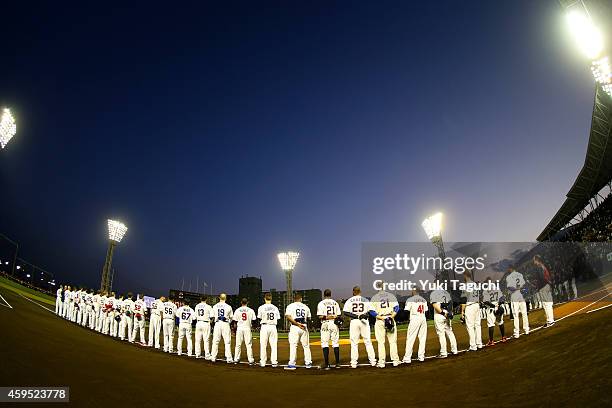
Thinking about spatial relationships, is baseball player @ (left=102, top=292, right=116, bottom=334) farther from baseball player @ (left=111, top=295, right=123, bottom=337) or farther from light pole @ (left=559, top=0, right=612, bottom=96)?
light pole @ (left=559, top=0, right=612, bottom=96)

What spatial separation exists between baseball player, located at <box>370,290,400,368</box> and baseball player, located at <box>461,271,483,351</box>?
92.2 inches

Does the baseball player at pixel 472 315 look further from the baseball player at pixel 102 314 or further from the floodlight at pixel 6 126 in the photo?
the floodlight at pixel 6 126

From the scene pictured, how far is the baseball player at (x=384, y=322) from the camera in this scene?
1027cm

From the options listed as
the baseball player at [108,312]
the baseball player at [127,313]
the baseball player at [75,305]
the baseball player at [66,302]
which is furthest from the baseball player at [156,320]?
the baseball player at [66,302]

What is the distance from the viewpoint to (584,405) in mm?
4594

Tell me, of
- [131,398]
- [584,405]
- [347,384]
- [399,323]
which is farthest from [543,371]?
[399,323]

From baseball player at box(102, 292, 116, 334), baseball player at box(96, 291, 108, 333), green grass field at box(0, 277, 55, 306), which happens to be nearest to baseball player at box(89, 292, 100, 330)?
baseball player at box(96, 291, 108, 333)

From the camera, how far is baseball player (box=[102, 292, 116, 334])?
2008 cm

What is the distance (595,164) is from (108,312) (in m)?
36.9

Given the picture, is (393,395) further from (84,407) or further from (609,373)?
(84,407)

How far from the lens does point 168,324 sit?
16.0 m

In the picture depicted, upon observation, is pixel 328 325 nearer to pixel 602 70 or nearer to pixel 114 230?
pixel 602 70

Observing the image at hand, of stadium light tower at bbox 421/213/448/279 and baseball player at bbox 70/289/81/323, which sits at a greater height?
stadium light tower at bbox 421/213/448/279

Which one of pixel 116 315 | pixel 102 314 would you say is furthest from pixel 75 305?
pixel 116 315
